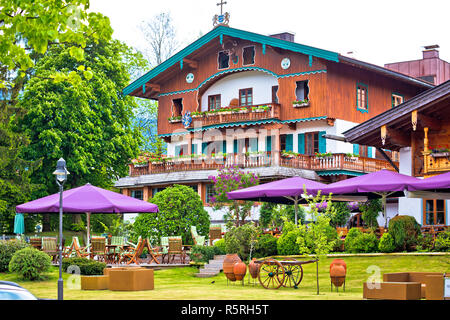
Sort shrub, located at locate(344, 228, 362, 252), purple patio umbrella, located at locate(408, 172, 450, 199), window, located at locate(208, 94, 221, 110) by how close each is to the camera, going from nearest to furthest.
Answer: purple patio umbrella, located at locate(408, 172, 450, 199) → shrub, located at locate(344, 228, 362, 252) → window, located at locate(208, 94, 221, 110)

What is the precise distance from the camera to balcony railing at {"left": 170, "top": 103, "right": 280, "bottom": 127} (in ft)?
124

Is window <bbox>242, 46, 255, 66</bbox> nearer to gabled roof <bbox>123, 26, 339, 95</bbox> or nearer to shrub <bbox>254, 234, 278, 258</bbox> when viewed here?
gabled roof <bbox>123, 26, 339, 95</bbox>

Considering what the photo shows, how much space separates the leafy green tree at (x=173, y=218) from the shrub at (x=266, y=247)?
474cm

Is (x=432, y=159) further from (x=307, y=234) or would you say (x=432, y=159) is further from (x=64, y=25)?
(x=64, y=25)

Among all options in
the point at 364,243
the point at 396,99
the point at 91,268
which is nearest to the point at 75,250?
the point at 91,268

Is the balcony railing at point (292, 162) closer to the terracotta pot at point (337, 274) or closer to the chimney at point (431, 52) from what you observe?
the chimney at point (431, 52)

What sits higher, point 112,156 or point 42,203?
point 112,156

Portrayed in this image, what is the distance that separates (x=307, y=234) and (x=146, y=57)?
40897mm

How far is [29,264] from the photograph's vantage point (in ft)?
64.0

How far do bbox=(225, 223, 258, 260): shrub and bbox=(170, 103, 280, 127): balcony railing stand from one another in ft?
48.1

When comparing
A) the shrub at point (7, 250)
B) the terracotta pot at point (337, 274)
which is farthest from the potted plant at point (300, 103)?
the terracotta pot at point (337, 274)

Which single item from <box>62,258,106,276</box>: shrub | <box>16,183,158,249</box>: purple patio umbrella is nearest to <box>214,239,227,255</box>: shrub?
<box>16,183,158,249</box>: purple patio umbrella

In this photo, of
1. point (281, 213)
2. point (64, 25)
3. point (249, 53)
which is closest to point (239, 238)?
point (281, 213)

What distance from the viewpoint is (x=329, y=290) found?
672 inches
